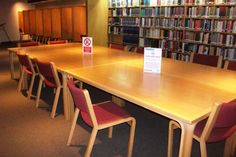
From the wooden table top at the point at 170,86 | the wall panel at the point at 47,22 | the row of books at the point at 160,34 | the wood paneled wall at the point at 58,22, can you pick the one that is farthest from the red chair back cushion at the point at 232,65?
the wall panel at the point at 47,22

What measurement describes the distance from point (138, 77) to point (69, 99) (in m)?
1.03

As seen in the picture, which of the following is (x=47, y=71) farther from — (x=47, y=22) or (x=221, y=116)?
(x=47, y=22)

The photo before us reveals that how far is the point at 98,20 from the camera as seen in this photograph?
699cm

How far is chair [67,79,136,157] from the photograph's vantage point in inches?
70.7

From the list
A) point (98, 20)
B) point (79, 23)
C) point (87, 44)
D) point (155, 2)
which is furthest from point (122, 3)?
point (87, 44)

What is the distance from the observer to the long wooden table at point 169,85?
148 cm

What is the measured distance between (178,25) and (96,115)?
12.6 feet

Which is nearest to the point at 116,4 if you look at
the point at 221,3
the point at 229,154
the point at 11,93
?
the point at 221,3

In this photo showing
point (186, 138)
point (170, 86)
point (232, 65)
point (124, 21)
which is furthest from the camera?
point (124, 21)

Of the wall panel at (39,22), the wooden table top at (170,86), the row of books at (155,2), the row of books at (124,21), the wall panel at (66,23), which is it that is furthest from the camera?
the wall panel at (39,22)

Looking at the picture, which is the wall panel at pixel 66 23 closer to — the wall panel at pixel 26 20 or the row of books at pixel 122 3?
the row of books at pixel 122 3

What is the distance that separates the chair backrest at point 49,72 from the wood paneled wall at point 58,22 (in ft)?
16.3

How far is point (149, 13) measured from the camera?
5719mm

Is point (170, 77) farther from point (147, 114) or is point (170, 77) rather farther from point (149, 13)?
point (149, 13)
